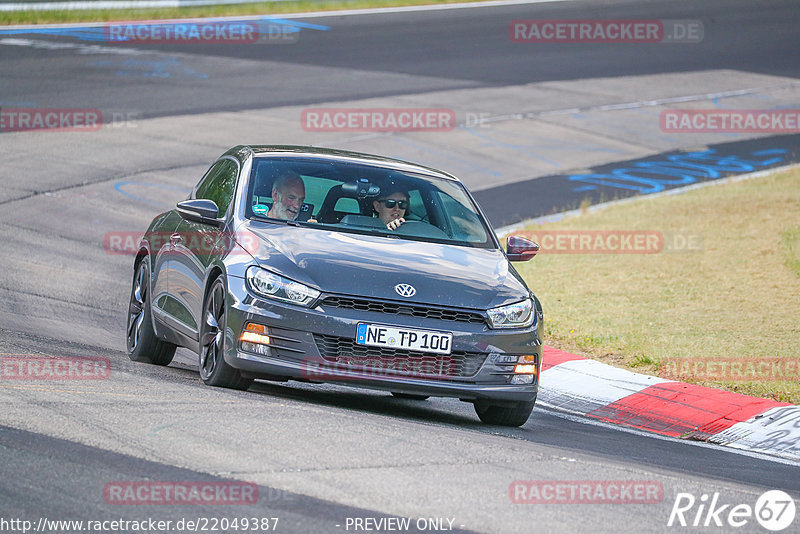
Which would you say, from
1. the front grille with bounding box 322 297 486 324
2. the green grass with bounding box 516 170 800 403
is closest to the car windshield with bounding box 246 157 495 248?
the front grille with bounding box 322 297 486 324

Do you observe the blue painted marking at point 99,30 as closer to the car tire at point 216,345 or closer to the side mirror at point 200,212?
the side mirror at point 200,212

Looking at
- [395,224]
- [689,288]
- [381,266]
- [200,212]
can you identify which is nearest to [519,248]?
[395,224]

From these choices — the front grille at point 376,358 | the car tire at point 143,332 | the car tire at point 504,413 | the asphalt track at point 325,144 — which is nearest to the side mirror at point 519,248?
the car tire at point 504,413

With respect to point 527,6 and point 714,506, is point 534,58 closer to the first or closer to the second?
point 527,6

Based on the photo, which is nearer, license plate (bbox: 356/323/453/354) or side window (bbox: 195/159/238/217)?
license plate (bbox: 356/323/453/354)

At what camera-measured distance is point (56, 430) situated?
20.6 ft

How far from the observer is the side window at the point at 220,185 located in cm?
897

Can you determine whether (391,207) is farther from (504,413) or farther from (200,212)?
(504,413)

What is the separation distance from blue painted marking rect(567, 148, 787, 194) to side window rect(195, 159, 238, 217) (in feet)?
38.9

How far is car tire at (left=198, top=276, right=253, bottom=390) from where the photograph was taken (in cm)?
784

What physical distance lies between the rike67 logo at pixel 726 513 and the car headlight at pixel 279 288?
98.2 inches

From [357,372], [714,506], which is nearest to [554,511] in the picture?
[714,506]

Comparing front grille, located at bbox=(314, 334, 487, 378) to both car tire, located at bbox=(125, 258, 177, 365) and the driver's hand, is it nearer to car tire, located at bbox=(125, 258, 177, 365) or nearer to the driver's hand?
the driver's hand

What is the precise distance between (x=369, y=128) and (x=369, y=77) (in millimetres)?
3812
